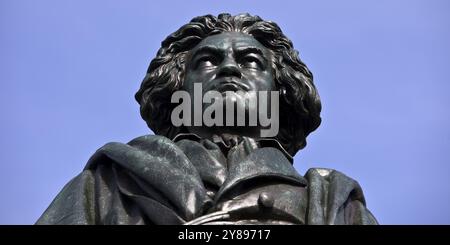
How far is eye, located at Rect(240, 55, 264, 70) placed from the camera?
1792 centimetres

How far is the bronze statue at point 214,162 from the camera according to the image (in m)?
15.5

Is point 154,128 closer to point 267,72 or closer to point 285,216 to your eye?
point 267,72

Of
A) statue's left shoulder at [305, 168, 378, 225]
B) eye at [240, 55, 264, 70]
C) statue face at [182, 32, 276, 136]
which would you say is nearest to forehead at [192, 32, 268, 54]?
statue face at [182, 32, 276, 136]

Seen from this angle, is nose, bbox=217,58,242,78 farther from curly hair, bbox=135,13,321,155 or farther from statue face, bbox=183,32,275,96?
curly hair, bbox=135,13,321,155

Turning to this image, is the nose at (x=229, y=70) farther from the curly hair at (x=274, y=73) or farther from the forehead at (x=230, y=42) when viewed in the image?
the curly hair at (x=274, y=73)

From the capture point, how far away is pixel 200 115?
17297 mm

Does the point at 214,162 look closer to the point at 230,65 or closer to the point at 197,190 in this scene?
the point at 197,190

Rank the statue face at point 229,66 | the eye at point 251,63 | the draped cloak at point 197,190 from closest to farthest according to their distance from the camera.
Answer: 1. the draped cloak at point 197,190
2. the statue face at point 229,66
3. the eye at point 251,63

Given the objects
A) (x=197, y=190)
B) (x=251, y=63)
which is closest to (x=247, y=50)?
(x=251, y=63)

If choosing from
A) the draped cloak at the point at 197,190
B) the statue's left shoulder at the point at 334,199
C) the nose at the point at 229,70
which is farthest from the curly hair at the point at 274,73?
the statue's left shoulder at the point at 334,199

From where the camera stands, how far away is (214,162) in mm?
16234

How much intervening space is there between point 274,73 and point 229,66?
2.67 feet

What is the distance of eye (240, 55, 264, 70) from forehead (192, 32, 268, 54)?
0.11 metres
